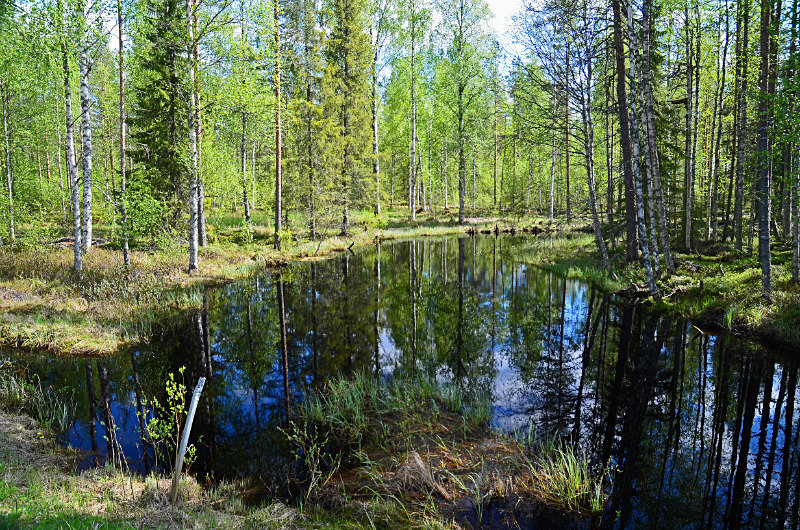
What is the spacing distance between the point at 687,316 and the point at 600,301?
3.22m

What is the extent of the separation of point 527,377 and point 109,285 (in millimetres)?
13218

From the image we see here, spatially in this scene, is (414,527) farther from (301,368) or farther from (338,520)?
(301,368)

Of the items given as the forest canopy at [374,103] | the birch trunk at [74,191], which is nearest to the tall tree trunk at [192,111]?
the forest canopy at [374,103]

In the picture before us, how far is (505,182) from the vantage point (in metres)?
50.5

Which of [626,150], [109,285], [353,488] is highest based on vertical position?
[626,150]

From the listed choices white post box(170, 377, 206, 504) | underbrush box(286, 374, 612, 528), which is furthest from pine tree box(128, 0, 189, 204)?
white post box(170, 377, 206, 504)

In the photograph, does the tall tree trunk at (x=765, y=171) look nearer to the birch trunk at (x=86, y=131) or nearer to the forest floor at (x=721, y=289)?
the forest floor at (x=721, y=289)

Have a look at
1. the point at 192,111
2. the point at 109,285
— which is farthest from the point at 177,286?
the point at 192,111

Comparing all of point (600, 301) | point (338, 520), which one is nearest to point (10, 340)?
point (338, 520)

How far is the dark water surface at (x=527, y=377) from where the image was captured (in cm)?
555

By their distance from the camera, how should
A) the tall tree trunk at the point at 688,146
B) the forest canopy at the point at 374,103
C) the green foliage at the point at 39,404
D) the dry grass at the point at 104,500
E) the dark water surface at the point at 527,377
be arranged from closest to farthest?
the dry grass at the point at 104,500
the dark water surface at the point at 527,377
the green foliage at the point at 39,404
the forest canopy at the point at 374,103
the tall tree trunk at the point at 688,146

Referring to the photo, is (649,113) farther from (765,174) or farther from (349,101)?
(349,101)

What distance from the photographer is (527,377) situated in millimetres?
8914

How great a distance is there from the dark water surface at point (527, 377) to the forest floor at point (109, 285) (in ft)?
2.83
